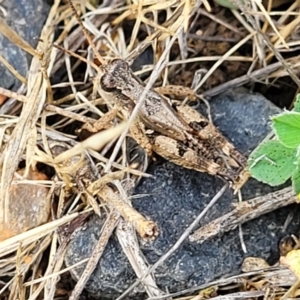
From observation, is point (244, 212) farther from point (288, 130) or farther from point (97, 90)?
point (97, 90)

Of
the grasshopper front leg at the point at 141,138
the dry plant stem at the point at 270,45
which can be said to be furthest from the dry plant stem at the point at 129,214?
the dry plant stem at the point at 270,45

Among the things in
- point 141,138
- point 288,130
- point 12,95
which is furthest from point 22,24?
point 288,130

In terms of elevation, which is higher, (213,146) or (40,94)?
(40,94)

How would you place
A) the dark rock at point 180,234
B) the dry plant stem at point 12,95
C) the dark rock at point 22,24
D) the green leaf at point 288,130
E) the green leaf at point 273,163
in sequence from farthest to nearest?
the dark rock at point 22,24 < the dry plant stem at point 12,95 < the dark rock at point 180,234 < the green leaf at point 273,163 < the green leaf at point 288,130

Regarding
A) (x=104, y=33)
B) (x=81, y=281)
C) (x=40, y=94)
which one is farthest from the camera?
(x=104, y=33)

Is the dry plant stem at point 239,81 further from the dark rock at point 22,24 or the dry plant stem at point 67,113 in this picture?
the dark rock at point 22,24

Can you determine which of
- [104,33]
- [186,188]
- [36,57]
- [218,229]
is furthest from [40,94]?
[218,229]

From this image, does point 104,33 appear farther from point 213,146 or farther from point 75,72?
point 213,146
